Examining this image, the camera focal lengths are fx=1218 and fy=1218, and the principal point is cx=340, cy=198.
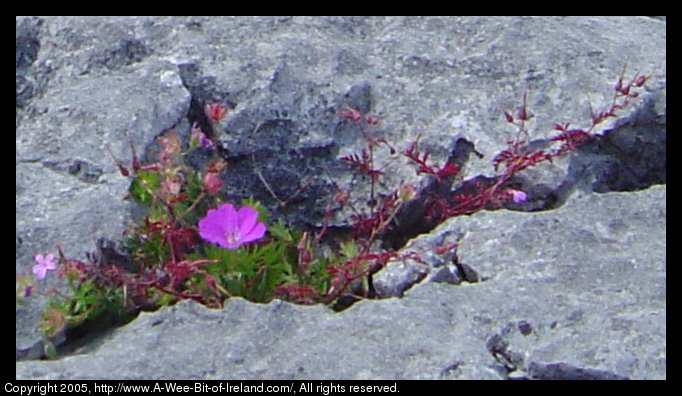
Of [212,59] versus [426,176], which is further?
[212,59]

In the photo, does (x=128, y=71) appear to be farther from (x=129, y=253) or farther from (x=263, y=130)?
(x=129, y=253)

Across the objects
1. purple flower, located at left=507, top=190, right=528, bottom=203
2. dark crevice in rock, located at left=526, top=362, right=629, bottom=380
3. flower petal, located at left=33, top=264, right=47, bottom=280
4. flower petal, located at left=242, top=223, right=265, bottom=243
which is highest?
dark crevice in rock, located at left=526, top=362, right=629, bottom=380

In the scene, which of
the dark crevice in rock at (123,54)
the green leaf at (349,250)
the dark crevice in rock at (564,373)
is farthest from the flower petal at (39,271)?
the dark crevice in rock at (564,373)

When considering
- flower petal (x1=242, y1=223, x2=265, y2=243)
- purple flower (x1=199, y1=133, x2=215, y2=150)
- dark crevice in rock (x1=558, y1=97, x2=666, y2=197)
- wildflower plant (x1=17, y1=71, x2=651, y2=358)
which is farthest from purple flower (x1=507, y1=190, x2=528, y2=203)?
purple flower (x1=199, y1=133, x2=215, y2=150)

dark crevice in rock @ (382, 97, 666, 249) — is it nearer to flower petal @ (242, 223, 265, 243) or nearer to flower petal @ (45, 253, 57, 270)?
flower petal @ (242, 223, 265, 243)

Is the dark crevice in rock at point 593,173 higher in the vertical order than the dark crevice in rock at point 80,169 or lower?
higher

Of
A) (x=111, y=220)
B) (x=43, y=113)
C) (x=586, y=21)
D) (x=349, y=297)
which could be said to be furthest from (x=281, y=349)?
(x=586, y=21)

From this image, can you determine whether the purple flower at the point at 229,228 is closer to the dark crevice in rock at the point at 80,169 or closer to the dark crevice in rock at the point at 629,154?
the dark crevice in rock at the point at 80,169
